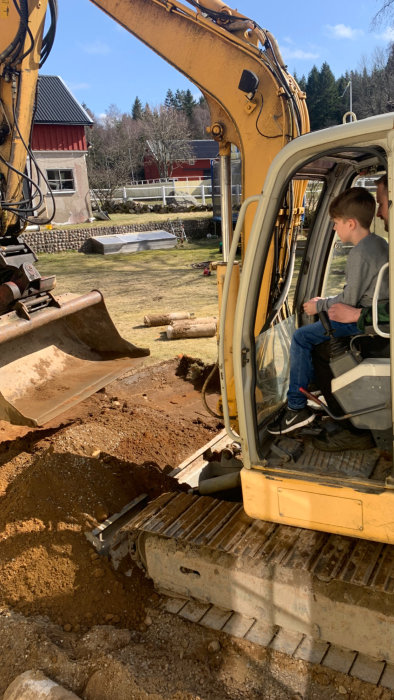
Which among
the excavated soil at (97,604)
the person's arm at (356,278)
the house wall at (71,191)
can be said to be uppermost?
the house wall at (71,191)

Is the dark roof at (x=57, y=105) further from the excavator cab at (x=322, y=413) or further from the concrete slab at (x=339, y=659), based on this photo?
the concrete slab at (x=339, y=659)

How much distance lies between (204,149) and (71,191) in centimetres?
3217

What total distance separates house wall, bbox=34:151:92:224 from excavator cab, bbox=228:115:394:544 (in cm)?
2145

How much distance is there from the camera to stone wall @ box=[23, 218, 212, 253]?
19286 mm

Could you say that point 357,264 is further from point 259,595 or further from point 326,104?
point 326,104

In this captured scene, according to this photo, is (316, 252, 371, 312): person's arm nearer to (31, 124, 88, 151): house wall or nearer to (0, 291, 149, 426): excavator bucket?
(0, 291, 149, 426): excavator bucket

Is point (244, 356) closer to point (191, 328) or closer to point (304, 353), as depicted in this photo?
point (304, 353)

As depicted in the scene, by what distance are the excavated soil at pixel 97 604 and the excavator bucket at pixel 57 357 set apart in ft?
1.15

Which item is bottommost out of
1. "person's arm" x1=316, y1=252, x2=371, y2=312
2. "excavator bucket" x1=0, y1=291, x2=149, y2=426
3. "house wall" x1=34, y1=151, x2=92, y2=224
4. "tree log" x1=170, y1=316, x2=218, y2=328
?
"tree log" x1=170, y1=316, x2=218, y2=328

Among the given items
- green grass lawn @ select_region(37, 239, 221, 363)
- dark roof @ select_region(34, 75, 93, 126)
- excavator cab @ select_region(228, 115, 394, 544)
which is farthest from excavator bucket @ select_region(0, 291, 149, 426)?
dark roof @ select_region(34, 75, 93, 126)

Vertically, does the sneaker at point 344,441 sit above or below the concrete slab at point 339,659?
above

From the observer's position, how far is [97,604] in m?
3.22

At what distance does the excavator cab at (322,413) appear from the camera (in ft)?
7.95

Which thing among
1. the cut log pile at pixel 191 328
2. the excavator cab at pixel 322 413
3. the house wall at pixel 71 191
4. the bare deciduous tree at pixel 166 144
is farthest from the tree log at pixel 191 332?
the bare deciduous tree at pixel 166 144
